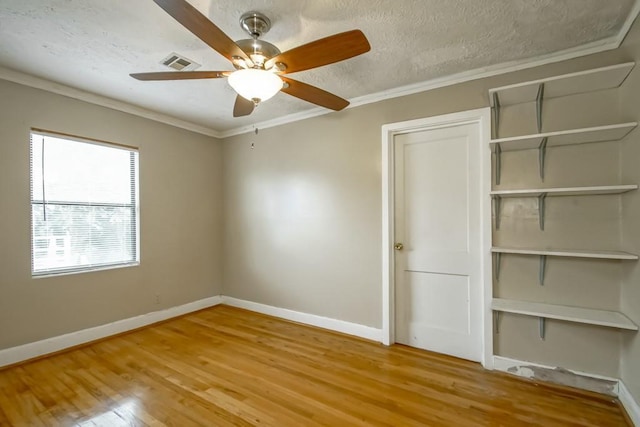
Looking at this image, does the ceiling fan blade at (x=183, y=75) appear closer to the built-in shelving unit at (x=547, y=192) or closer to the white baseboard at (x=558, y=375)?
the built-in shelving unit at (x=547, y=192)

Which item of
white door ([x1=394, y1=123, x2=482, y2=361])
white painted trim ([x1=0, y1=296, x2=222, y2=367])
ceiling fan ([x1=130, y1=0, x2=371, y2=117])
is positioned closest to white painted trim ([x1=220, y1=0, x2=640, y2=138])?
white door ([x1=394, y1=123, x2=482, y2=361])

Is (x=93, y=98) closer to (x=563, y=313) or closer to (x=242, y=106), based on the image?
(x=242, y=106)

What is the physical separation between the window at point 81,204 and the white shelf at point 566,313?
3775 millimetres

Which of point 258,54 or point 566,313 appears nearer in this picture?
point 258,54

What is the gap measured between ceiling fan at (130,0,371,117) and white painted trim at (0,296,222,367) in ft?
8.70

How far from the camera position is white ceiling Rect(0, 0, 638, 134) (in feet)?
5.79

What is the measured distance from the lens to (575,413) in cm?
192

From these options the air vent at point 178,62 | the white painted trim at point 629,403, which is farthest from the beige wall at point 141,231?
the white painted trim at point 629,403

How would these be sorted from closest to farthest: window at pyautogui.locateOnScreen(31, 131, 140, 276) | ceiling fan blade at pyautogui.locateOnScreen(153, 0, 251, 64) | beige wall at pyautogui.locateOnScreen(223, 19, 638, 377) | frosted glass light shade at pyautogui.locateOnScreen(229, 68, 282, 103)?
ceiling fan blade at pyautogui.locateOnScreen(153, 0, 251, 64), frosted glass light shade at pyautogui.locateOnScreen(229, 68, 282, 103), beige wall at pyautogui.locateOnScreen(223, 19, 638, 377), window at pyautogui.locateOnScreen(31, 131, 140, 276)

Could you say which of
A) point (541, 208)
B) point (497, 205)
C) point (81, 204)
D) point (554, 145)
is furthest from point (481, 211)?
point (81, 204)

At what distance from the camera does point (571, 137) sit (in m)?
2.12

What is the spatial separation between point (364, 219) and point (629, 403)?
7.41 ft

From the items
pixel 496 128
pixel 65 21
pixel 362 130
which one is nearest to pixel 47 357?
pixel 65 21

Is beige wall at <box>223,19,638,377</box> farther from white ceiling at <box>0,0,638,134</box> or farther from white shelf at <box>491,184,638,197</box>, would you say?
white ceiling at <box>0,0,638,134</box>
